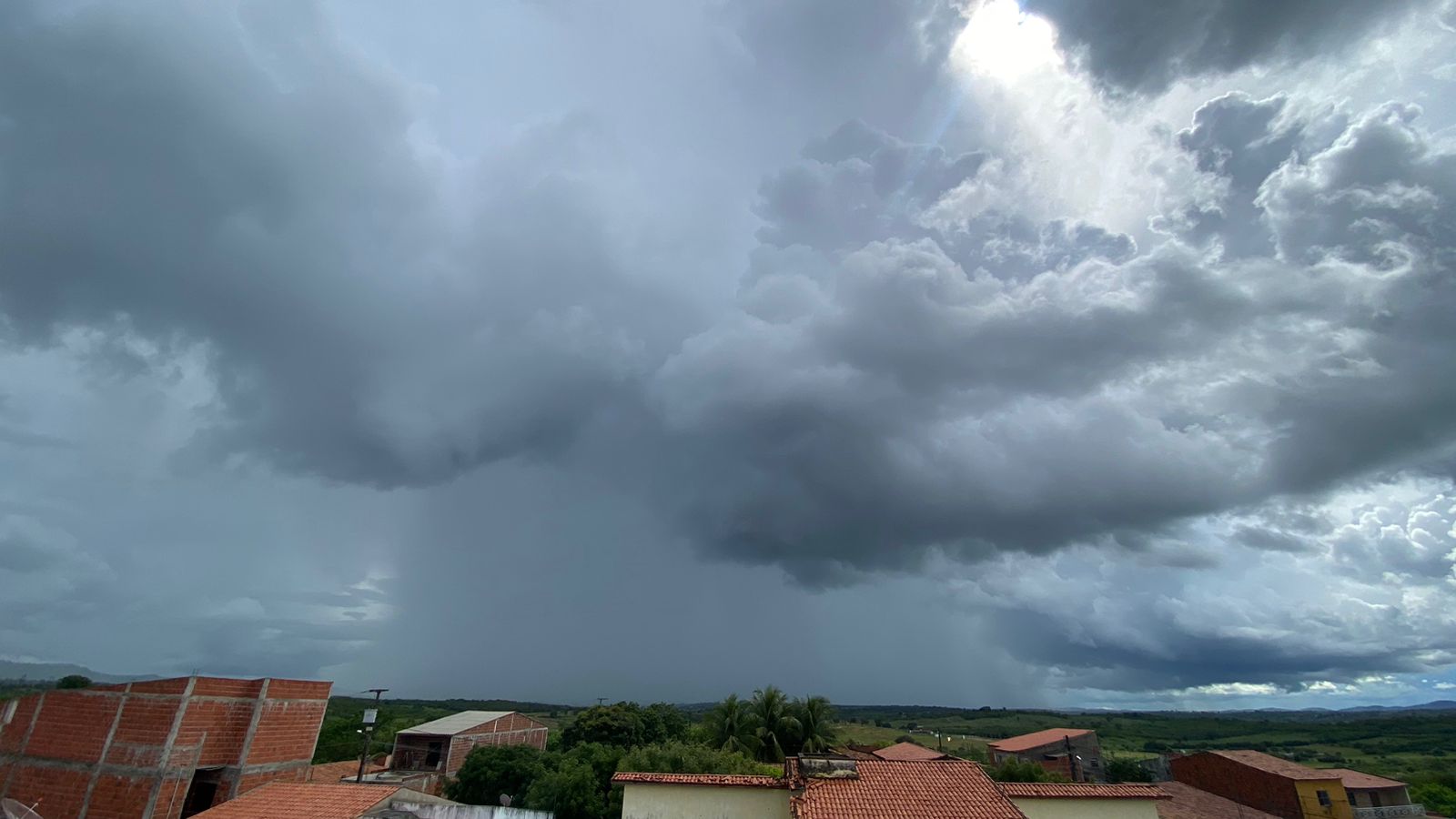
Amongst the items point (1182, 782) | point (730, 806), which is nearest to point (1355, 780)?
point (1182, 782)

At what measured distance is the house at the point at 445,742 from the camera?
73.8 m

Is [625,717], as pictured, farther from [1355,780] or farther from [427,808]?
[1355,780]

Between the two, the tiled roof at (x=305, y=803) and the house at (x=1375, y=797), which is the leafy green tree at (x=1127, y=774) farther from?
the tiled roof at (x=305, y=803)

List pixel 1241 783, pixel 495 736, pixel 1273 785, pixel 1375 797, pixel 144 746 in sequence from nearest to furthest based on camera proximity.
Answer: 1. pixel 144 746
2. pixel 1273 785
3. pixel 1375 797
4. pixel 1241 783
5. pixel 495 736

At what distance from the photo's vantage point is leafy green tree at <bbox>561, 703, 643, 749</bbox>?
78.6m

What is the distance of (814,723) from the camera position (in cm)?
5747

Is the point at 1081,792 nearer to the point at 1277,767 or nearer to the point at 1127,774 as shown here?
the point at 1277,767

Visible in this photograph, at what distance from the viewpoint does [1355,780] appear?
198ft

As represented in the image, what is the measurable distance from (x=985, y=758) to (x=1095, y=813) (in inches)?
2365

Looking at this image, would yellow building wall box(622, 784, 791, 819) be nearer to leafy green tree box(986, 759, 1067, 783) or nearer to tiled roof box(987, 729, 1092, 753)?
leafy green tree box(986, 759, 1067, 783)

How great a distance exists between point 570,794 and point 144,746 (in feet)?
79.6

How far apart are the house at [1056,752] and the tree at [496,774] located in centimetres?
4601

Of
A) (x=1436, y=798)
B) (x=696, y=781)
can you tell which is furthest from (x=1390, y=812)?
(x=696, y=781)

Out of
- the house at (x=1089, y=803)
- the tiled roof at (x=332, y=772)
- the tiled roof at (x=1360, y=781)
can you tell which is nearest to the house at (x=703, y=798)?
the house at (x=1089, y=803)
